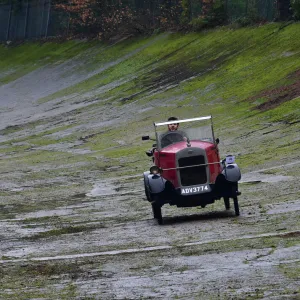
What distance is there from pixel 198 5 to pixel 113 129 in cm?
2048

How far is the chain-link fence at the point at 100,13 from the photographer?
62.5 meters

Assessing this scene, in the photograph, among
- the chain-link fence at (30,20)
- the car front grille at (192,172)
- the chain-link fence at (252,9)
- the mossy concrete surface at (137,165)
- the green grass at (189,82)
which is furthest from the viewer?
the chain-link fence at (30,20)

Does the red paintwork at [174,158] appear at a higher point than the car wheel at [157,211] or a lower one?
higher

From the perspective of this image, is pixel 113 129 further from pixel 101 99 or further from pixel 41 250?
pixel 41 250

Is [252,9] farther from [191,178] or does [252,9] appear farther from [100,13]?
[191,178]

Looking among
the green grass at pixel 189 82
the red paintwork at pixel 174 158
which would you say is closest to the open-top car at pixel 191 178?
the red paintwork at pixel 174 158

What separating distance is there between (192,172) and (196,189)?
364 millimetres

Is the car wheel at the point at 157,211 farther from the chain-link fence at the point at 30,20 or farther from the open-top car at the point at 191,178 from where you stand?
the chain-link fence at the point at 30,20

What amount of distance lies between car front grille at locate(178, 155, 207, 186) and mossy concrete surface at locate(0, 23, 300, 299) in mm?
830

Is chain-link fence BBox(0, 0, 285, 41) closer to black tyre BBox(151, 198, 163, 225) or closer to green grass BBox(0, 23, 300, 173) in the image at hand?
green grass BBox(0, 23, 300, 173)

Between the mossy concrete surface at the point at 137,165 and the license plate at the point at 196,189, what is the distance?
0.61m

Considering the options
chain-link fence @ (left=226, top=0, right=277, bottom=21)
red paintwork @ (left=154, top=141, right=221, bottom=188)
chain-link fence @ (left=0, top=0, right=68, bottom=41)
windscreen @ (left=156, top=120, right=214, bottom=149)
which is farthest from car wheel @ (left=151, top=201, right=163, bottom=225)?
chain-link fence @ (left=0, top=0, right=68, bottom=41)

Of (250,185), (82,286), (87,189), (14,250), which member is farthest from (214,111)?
(82,286)

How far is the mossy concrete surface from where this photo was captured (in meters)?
13.3
